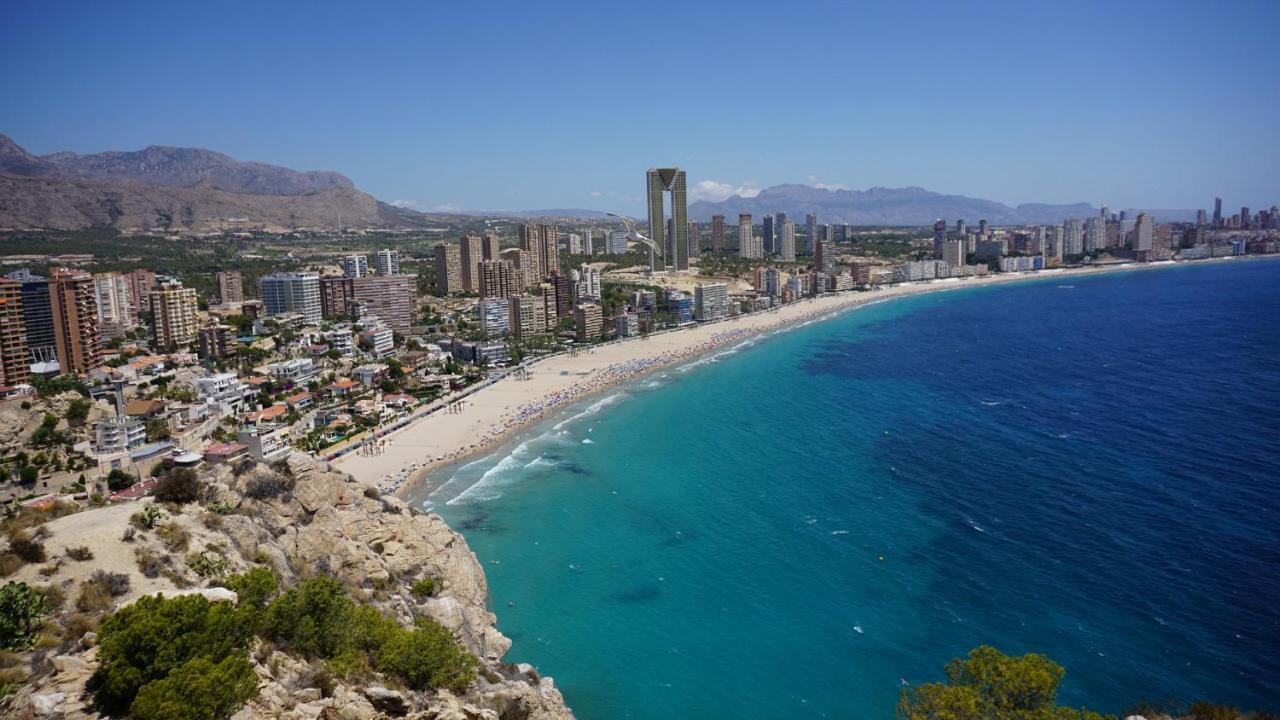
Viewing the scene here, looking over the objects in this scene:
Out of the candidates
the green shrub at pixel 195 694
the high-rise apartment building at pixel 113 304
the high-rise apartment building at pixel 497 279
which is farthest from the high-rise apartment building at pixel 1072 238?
the green shrub at pixel 195 694

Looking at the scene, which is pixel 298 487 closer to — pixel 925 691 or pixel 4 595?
pixel 4 595

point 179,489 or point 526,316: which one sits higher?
point 179,489

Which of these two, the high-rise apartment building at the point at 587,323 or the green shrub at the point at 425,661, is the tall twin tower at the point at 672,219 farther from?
the green shrub at the point at 425,661

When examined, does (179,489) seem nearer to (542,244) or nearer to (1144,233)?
(542,244)

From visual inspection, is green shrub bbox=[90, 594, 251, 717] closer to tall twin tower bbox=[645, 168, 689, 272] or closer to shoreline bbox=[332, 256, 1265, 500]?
shoreline bbox=[332, 256, 1265, 500]

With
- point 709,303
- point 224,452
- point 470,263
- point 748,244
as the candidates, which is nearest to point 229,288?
point 470,263

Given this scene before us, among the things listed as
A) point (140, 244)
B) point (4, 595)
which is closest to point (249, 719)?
point (4, 595)

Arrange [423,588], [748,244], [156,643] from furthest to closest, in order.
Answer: [748,244] → [423,588] → [156,643]
